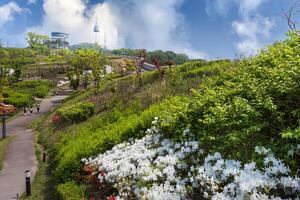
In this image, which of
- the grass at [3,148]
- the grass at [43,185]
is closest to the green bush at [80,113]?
the grass at [3,148]

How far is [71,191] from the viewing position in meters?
14.5

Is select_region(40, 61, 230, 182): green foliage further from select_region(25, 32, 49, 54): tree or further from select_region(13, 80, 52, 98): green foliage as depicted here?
select_region(25, 32, 49, 54): tree

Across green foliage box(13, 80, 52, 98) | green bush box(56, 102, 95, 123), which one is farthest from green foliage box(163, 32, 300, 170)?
green foliage box(13, 80, 52, 98)

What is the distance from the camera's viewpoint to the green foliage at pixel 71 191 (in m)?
13.8

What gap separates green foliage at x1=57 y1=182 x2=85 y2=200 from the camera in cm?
1379

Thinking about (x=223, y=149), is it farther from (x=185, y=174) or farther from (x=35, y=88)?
(x=35, y=88)

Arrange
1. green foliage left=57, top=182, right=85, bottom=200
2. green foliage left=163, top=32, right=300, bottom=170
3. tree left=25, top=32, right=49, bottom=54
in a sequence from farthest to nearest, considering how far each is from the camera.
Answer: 1. tree left=25, top=32, right=49, bottom=54
2. green foliage left=57, top=182, right=85, bottom=200
3. green foliage left=163, top=32, right=300, bottom=170

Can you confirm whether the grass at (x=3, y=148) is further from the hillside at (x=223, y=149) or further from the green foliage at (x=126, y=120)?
the hillside at (x=223, y=149)

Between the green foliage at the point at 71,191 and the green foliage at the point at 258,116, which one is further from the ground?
the green foliage at the point at 258,116

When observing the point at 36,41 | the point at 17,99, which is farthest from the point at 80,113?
the point at 36,41

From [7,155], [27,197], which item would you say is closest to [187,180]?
[27,197]

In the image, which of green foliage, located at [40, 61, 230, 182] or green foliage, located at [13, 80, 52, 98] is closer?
green foliage, located at [40, 61, 230, 182]

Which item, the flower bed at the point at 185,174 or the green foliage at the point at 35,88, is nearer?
the flower bed at the point at 185,174

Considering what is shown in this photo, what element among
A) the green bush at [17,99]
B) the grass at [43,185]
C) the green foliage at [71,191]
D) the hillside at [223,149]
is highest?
the hillside at [223,149]
